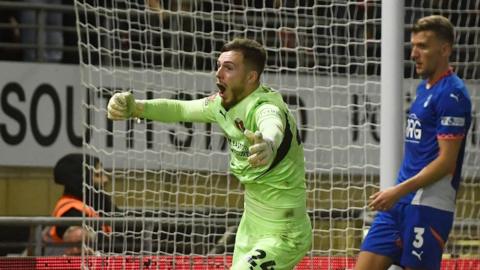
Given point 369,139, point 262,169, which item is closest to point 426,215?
point 262,169

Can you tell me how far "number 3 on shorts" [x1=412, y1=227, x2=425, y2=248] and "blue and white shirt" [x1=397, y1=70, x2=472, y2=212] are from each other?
147mm

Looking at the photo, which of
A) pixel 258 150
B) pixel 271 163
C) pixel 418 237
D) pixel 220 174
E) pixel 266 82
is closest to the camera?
Answer: pixel 258 150

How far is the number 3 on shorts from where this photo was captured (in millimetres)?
7016

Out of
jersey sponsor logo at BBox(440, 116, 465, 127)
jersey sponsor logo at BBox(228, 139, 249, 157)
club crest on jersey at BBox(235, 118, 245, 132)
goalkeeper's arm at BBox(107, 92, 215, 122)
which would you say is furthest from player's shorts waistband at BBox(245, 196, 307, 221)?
jersey sponsor logo at BBox(440, 116, 465, 127)

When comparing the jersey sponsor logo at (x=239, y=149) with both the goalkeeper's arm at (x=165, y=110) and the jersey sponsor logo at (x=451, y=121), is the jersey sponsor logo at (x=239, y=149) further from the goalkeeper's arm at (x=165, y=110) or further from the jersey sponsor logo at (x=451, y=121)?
the jersey sponsor logo at (x=451, y=121)

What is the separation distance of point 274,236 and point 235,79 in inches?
34.5

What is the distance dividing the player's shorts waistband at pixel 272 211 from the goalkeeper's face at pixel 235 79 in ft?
1.86

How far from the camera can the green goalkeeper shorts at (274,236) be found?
6.69 meters

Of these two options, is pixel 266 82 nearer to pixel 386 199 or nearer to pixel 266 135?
pixel 386 199

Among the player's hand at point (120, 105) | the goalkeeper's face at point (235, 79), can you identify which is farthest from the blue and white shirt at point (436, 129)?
the player's hand at point (120, 105)

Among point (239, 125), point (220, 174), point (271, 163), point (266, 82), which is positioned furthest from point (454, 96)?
point (220, 174)

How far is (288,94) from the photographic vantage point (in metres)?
10.4

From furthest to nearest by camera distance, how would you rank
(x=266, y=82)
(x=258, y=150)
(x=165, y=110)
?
(x=266, y=82) → (x=165, y=110) → (x=258, y=150)

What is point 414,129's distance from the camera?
708cm
